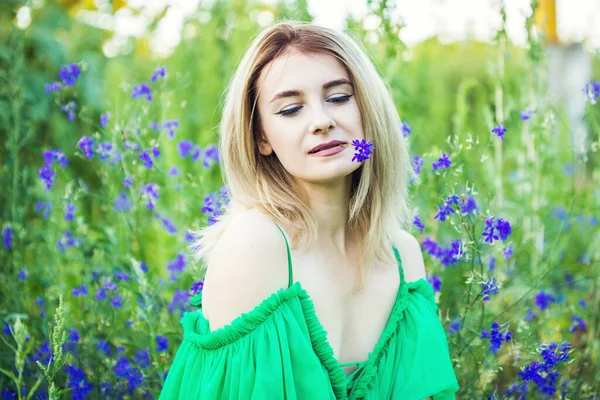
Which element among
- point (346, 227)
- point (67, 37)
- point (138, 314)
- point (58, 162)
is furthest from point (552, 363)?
point (67, 37)

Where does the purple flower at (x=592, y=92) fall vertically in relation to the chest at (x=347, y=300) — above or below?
above

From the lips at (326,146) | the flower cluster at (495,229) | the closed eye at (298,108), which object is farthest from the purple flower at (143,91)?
the flower cluster at (495,229)

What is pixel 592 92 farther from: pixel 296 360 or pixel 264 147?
pixel 296 360

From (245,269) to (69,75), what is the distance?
1.27 m

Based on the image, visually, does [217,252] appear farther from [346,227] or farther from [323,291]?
[346,227]

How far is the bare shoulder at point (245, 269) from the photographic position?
5.84 ft

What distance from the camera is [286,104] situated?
192 centimetres

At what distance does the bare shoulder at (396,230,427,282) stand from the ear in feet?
1.78

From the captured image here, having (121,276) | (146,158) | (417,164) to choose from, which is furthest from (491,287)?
(121,276)

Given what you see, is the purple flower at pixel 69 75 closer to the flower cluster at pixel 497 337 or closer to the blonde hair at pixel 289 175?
the blonde hair at pixel 289 175


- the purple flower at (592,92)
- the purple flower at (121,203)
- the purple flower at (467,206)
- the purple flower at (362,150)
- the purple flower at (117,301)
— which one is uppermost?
the purple flower at (121,203)

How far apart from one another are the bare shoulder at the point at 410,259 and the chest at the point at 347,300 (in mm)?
66

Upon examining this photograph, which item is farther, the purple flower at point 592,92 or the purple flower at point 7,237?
the purple flower at point 7,237

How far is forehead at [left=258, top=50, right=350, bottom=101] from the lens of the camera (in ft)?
6.26
